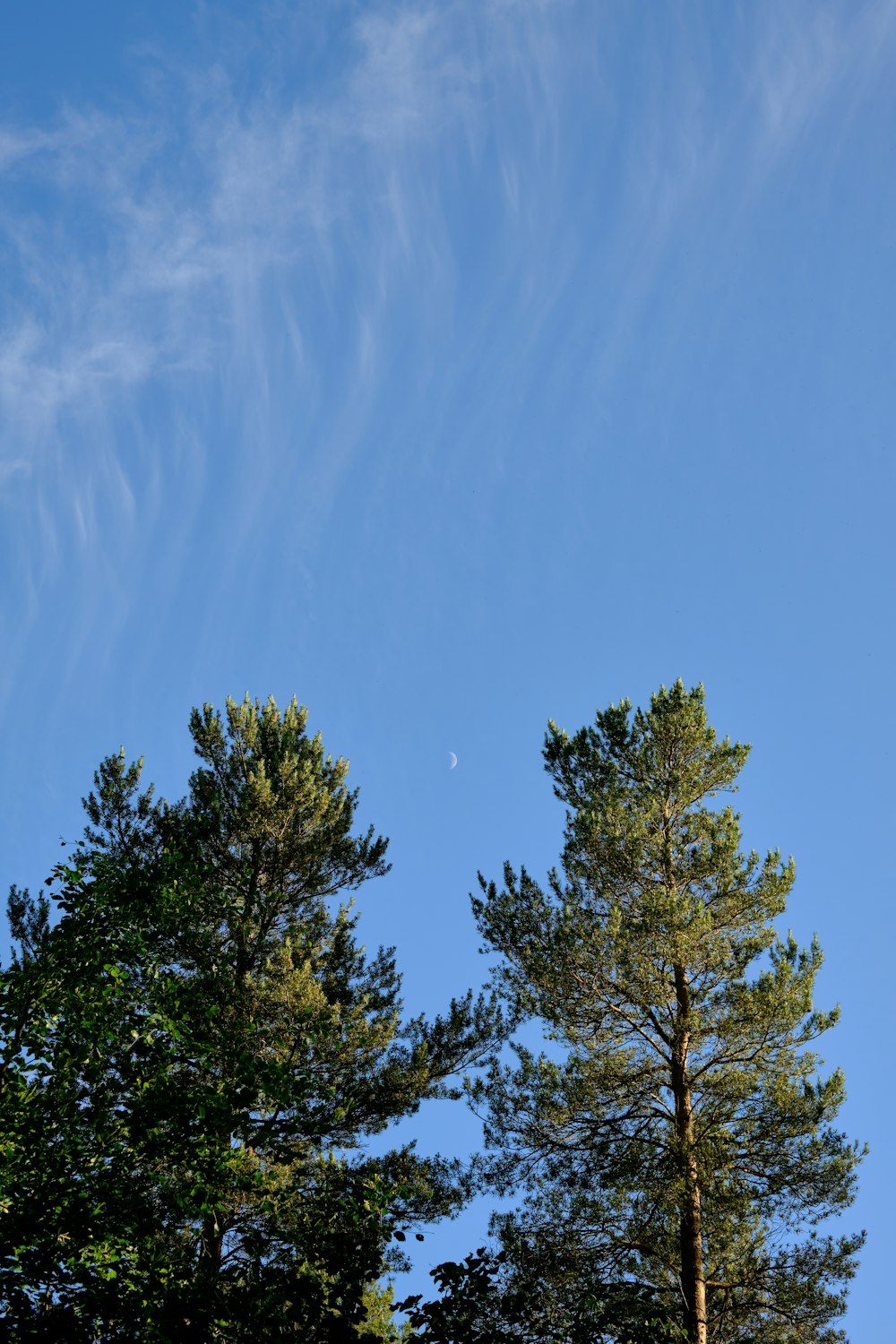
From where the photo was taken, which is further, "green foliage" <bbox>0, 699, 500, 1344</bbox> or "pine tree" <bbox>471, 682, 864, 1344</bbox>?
"pine tree" <bbox>471, 682, 864, 1344</bbox>

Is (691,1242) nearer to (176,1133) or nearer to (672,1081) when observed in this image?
(672,1081)

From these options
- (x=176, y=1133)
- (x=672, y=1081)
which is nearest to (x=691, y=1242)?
(x=672, y=1081)

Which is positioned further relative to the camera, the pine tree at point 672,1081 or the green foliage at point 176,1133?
the pine tree at point 672,1081

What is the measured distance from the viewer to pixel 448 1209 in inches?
606

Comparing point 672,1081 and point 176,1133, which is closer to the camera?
point 176,1133

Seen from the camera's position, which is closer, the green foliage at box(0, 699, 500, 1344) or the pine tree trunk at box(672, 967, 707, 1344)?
the green foliage at box(0, 699, 500, 1344)

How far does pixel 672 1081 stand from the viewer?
14.9 meters

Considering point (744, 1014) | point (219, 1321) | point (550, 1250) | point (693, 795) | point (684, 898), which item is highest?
point (693, 795)

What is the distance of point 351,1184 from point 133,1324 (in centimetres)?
177

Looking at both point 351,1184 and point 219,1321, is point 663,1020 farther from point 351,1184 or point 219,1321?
point 219,1321

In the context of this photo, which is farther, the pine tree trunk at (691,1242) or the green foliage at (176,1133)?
→ the pine tree trunk at (691,1242)

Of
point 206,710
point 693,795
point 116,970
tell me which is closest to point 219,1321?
point 116,970

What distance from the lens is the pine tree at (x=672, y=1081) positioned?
13.9 metres

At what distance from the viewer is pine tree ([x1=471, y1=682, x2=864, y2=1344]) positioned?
13.9 metres
